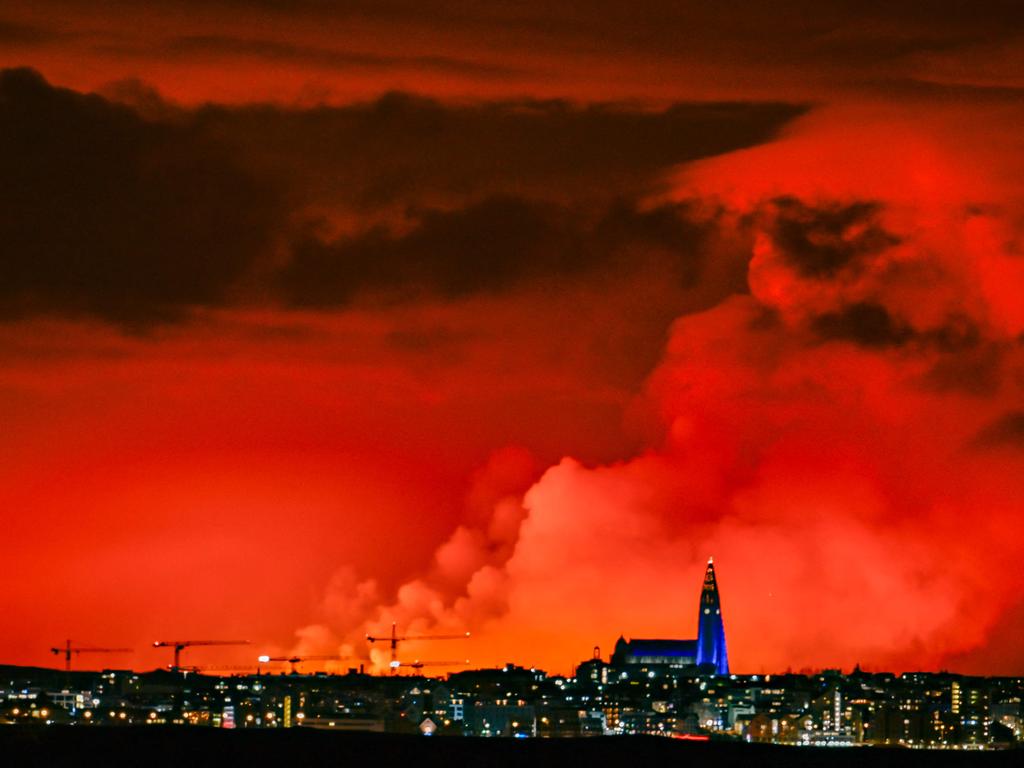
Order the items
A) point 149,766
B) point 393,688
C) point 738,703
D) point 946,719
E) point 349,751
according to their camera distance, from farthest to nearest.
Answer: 1. point 393,688
2. point 738,703
3. point 946,719
4. point 349,751
5. point 149,766

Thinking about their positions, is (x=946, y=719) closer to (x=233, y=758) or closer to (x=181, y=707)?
(x=181, y=707)

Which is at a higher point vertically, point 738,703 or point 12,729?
point 738,703

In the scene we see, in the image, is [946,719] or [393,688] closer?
[946,719]

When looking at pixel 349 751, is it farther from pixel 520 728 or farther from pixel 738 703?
pixel 738 703

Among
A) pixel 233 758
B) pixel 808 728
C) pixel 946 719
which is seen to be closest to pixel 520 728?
pixel 808 728

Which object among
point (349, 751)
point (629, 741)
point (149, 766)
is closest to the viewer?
point (149, 766)

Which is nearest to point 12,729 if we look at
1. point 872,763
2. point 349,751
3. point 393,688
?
point 349,751
